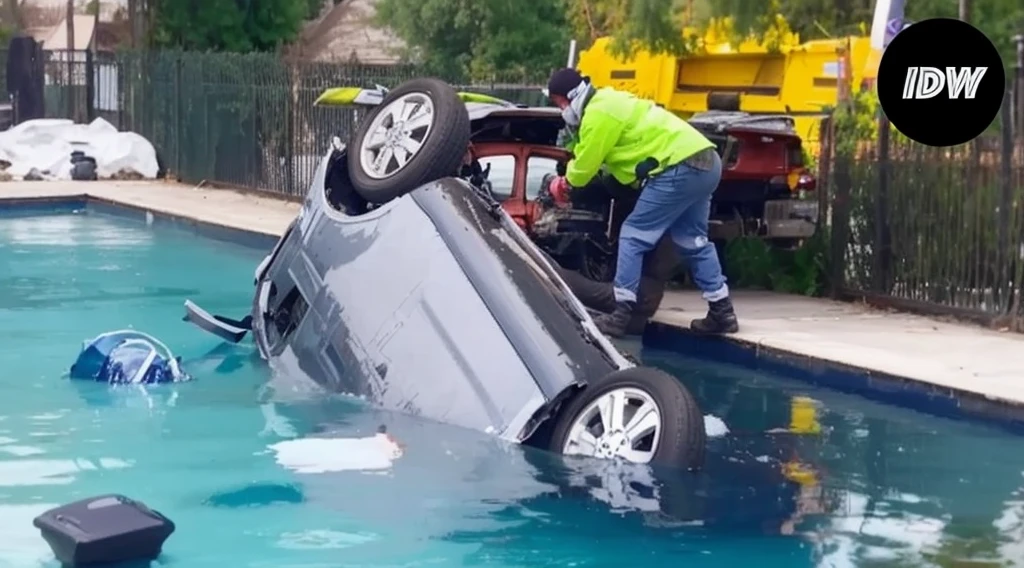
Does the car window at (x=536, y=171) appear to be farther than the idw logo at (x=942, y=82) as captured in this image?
Yes

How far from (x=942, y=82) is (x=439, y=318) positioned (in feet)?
15.8

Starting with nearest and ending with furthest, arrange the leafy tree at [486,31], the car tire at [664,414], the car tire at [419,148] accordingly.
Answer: the car tire at [664,414]
the car tire at [419,148]
the leafy tree at [486,31]

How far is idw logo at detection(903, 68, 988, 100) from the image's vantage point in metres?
10.7

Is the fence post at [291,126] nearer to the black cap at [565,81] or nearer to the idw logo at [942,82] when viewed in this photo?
the idw logo at [942,82]

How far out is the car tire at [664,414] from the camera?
6805 mm

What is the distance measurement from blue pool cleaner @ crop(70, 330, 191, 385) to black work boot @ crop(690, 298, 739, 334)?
10.7 feet

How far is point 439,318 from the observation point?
7699mm

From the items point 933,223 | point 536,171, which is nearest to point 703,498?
point 536,171

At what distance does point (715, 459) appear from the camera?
7.75 m

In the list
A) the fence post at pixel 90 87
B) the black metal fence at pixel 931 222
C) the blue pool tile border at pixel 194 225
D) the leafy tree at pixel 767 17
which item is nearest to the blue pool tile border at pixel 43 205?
the blue pool tile border at pixel 194 225

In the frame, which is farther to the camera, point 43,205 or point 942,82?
point 43,205

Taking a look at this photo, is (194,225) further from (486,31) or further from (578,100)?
(486,31)

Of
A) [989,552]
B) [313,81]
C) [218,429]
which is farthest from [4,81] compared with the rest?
[989,552]

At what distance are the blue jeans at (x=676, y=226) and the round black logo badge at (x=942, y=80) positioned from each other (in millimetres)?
1812
